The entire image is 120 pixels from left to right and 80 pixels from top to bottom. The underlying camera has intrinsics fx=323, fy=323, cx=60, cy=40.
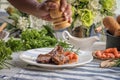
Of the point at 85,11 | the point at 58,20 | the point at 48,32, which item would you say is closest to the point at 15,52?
the point at 48,32

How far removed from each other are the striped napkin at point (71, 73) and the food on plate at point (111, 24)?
23cm

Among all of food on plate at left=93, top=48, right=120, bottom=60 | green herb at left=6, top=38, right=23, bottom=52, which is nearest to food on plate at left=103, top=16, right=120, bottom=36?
food on plate at left=93, top=48, right=120, bottom=60

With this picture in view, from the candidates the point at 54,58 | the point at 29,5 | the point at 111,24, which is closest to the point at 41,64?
the point at 54,58

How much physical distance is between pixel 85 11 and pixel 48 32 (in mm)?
227

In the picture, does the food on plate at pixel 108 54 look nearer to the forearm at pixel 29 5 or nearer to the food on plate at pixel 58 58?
the food on plate at pixel 58 58

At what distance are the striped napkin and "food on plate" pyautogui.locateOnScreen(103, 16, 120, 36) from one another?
0.23 meters

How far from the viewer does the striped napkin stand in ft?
3.28

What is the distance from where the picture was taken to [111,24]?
1.31 m

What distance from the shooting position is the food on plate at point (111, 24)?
1.29 meters

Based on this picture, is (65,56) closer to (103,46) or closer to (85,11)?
Answer: (85,11)

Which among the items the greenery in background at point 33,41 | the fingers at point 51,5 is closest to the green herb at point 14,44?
the greenery in background at point 33,41

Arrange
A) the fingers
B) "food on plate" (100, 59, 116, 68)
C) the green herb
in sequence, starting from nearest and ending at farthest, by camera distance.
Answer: the fingers
"food on plate" (100, 59, 116, 68)
the green herb

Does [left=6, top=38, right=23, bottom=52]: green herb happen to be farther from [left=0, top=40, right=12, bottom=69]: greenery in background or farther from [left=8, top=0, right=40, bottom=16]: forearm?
[left=8, top=0, right=40, bottom=16]: forearm

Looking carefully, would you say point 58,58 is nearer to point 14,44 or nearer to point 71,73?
point 71,73
